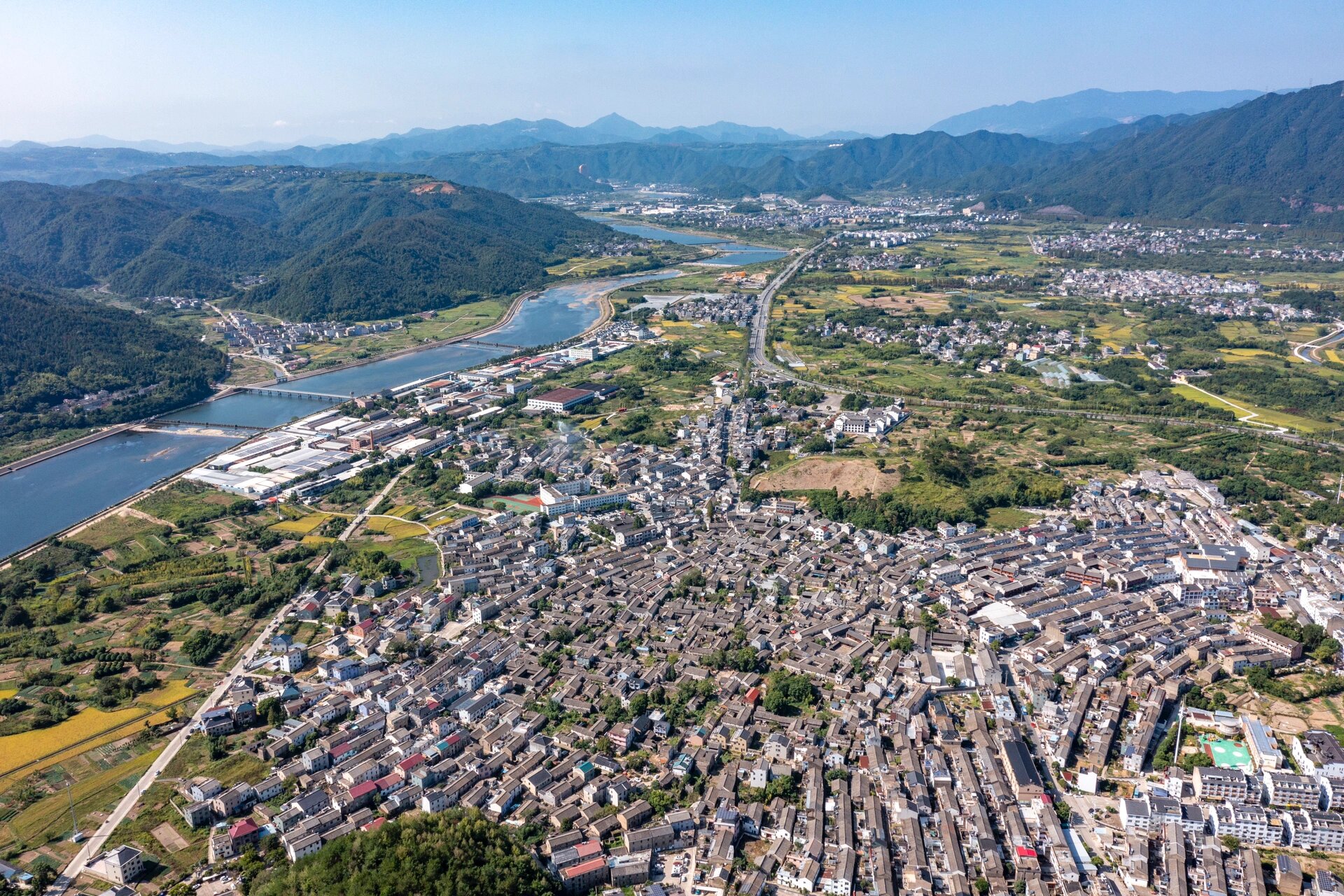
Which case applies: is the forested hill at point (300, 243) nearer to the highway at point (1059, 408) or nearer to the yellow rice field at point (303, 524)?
the highway at point (1059, 408)

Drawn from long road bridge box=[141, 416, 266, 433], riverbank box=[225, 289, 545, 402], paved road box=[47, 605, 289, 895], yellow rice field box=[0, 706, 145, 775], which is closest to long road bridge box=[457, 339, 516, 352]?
riverbank box=[225, 289, 545, 402]

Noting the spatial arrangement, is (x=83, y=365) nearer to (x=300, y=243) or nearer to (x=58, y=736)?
(x=58, y=736)

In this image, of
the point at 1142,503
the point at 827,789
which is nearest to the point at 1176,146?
the point at 1142,503

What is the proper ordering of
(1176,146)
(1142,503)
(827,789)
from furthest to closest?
(1176,146) → (1142,503) → (827,789)

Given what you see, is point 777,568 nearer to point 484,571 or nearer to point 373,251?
point 484,571

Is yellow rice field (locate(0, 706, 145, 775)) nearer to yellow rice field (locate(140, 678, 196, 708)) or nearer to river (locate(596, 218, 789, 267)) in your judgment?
yellow rice field (locate(140, 678, 196, 708))

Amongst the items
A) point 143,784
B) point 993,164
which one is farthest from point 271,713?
point 993,164

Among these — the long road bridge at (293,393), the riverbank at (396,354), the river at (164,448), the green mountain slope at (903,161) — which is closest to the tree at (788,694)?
the river at (164,448)
